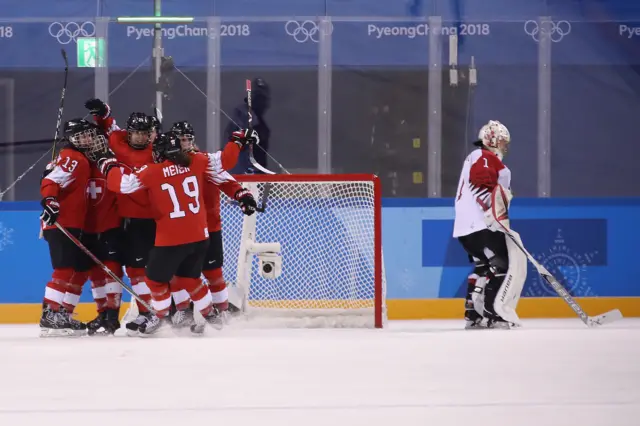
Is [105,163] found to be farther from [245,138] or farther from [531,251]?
[531,251]

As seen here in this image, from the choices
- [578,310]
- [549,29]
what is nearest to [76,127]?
[578,310]

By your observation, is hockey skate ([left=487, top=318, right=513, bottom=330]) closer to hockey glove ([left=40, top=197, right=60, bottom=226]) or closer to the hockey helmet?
the hockey helmet

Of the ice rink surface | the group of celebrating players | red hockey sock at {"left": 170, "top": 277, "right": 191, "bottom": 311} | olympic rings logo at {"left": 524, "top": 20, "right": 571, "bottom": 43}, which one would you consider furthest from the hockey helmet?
olympic rings logo at {"left": 524, "top": 20, "right": 571, "bottom": 43}

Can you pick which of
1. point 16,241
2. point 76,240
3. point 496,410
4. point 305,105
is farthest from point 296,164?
point 496,410

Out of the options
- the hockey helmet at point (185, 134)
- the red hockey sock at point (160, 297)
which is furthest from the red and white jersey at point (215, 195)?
the red hockey sock at point (160, 297)

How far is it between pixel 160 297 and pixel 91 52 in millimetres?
2498

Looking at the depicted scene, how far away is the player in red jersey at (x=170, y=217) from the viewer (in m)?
5.57

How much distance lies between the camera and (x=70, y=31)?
7.68 meters

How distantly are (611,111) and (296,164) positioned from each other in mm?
1946

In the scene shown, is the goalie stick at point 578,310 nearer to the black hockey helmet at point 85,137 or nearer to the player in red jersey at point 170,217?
the player in red jersey at point 170,217

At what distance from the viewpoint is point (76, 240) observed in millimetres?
5742

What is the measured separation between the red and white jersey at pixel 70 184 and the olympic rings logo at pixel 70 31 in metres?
2.06

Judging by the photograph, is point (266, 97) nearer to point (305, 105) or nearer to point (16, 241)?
point (305, 105)

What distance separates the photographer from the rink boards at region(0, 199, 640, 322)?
7.48 meters
